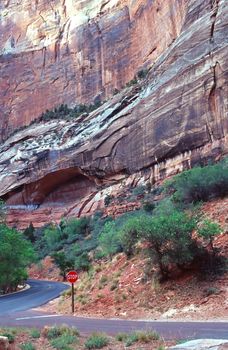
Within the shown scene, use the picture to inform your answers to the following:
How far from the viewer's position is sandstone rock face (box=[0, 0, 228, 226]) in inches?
1435

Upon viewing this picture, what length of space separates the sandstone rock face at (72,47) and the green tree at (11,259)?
92.0ft

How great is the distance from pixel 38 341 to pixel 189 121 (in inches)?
1152

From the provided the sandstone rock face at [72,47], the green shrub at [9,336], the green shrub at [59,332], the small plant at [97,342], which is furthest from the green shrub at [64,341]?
the sandstone rock face at [72,47]

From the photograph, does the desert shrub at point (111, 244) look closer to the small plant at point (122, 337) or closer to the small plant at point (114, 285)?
the small plant at point (114, 285)

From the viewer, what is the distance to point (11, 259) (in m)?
32.2

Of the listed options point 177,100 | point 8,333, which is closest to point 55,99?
point 177,100

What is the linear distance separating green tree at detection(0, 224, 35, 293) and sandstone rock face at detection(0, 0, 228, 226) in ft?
46.8

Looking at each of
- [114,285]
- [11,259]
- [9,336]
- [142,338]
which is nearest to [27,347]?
[9,336]

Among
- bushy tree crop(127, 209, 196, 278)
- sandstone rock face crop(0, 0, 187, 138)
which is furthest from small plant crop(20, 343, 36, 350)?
sandstone rock face crop(0, 0, 187, 138)

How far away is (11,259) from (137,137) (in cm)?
1739

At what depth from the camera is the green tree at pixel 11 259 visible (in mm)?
31766

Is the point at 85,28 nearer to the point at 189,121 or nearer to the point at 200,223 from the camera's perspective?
the point at 189,121

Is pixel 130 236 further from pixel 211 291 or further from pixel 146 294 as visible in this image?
pixel 211 291

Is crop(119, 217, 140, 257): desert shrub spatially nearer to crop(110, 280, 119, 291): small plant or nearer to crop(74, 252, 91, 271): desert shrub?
crop(110, 280, 119, 291): small plant
